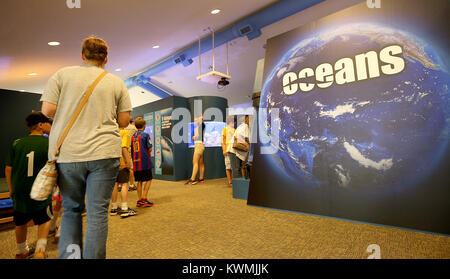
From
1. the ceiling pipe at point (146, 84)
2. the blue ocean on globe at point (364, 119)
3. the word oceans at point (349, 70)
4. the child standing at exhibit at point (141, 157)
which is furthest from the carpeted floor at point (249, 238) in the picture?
the ceiling pipe at point (146, 84)

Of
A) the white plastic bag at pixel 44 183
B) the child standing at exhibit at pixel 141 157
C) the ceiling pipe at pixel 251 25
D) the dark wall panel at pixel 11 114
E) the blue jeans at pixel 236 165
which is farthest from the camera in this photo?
the ceiling pipe at pixel 251 25

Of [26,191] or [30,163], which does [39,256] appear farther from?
[30,163]

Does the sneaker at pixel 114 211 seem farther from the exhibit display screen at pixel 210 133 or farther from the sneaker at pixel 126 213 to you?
the exhibit display screen at pixel 210 133

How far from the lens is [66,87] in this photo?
1361 mm

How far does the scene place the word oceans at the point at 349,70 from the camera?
2.64 meters

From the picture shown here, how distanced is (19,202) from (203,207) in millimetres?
2226

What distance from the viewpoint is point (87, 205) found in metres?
1.34

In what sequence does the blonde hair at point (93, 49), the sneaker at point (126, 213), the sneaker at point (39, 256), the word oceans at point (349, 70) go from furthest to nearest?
the sneaker at point (126, 213) < the word oceans at point (349, 70) < the sneaker at point (39, 256) < the blonde hair at point (93, 49)

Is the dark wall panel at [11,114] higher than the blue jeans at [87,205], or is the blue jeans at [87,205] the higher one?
the dark wall panel at [11,114]

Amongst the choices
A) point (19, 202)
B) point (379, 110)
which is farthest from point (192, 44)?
point (19, 202)

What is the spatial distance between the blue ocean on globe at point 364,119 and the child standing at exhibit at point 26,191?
2.60 metres

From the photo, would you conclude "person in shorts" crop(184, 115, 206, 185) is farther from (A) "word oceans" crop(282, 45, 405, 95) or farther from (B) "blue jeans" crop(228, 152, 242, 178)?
(A) "word oceans" crop(282, 45, 405, 95)

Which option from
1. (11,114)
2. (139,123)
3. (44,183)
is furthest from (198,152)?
(44,183)

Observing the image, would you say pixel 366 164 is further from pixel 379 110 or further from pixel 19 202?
pixel 19 202
